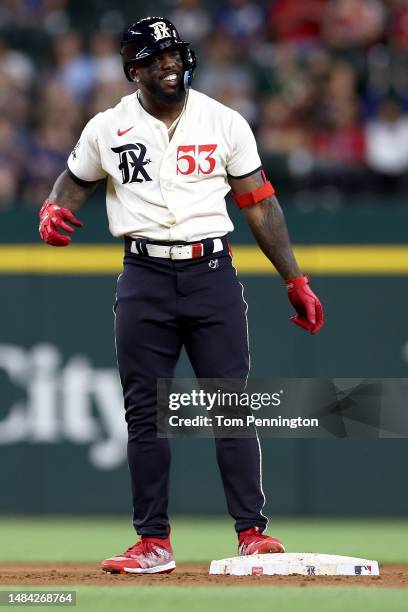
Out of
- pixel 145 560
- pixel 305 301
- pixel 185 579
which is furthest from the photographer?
pixel 305 301

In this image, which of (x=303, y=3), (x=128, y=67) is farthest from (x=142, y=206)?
(x=303, y=3)

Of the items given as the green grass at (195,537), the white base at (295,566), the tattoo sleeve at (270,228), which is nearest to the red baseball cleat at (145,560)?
the white base at (295,566)

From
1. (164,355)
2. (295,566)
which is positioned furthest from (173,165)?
(295,566)

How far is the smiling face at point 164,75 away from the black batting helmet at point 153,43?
29 mm

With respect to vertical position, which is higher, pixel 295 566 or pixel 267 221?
pixel 267 221

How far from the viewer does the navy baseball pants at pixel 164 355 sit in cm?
546

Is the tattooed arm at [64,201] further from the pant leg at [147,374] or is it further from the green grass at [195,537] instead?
the green grass at [195,537]

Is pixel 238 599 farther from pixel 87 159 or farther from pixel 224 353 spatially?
pixel 87 159

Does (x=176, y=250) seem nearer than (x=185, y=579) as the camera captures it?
No

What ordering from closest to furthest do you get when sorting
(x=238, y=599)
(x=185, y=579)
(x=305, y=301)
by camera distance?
1. (x=238, y=599)
2. (x=185, y=579)
3. (x=305, y=301)

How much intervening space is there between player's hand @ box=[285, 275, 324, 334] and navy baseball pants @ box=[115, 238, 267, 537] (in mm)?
301

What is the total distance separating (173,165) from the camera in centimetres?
546

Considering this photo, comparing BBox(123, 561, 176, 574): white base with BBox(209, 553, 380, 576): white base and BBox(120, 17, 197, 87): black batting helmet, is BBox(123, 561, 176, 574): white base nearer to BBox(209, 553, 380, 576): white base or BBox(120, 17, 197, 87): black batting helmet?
BBox(209, 553, 380, 576): white base

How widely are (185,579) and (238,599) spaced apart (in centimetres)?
72
